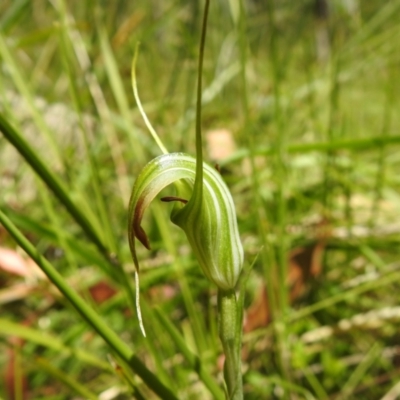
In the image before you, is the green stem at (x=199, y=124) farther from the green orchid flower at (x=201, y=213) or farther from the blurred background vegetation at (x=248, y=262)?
the blurred background vegetation at (x=248, y=262)

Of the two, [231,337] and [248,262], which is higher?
[231,337]

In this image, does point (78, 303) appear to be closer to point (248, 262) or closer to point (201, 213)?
point (201, 213)

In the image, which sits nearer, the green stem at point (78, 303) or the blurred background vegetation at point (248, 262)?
the green stem at point (78, 303)

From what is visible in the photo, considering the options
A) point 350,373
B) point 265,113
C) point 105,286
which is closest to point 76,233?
point 105,286

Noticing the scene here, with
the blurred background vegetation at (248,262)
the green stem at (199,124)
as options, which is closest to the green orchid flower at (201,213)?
the green stem at (199,124)

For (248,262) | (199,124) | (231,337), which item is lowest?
(248,262)

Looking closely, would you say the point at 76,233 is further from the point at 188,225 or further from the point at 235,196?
the point at 188,225

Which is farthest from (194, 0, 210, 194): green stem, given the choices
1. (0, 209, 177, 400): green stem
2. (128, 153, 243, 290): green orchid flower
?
(0, 209, 177, 400): green stem

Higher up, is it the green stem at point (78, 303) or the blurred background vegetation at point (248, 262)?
the green stem at point (78, 303)

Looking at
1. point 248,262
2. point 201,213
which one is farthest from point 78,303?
point 248,262
